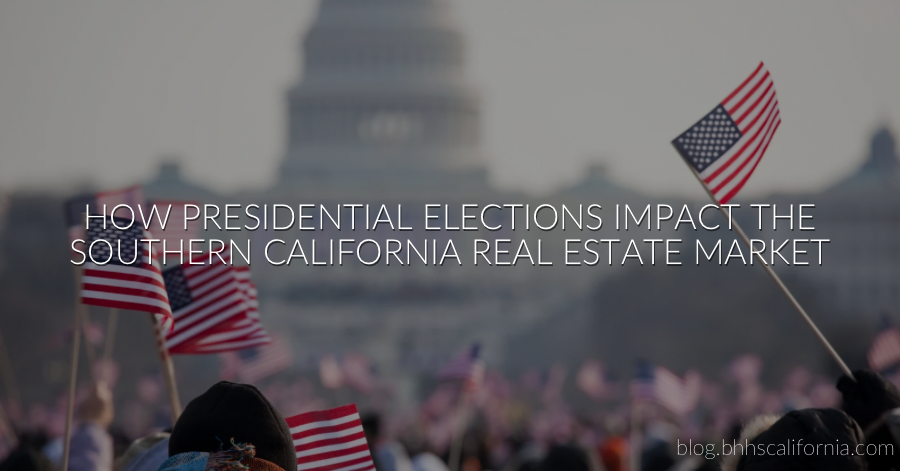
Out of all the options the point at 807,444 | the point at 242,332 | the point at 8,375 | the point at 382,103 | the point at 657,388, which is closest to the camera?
the point at 807,444

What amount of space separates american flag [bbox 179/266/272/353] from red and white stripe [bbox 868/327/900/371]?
9.75 metres

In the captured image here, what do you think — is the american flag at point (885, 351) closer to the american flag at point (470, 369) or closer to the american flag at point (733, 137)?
the american flag at point (470, 369)

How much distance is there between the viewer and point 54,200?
338 ft

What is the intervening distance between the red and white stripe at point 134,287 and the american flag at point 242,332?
3.71ft

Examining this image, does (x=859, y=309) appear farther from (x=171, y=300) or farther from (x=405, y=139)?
(x=171, y=300)

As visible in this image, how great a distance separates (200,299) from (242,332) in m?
0.76

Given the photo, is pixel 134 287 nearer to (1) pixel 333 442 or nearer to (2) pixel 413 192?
(1) pixel 333 442

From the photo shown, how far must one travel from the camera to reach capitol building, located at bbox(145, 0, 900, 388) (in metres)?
129

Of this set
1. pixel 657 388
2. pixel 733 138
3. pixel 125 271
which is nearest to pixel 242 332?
pixel 125 271

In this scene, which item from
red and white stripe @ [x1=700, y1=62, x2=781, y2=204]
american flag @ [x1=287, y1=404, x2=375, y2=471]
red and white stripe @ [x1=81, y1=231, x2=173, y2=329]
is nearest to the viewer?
american flag @ [x1=287, y1=404, x2=375, y2=471]

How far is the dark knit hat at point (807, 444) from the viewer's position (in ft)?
20.4

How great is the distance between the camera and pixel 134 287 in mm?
8484

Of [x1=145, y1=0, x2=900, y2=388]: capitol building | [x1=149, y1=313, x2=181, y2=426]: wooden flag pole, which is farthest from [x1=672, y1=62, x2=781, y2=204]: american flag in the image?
[x1=145, y1=0, x2=900, y2=388]: capitol building

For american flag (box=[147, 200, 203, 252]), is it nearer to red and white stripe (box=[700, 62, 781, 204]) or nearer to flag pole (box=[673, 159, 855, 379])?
red and white stripe (box=[700, 62, 781, 204])
